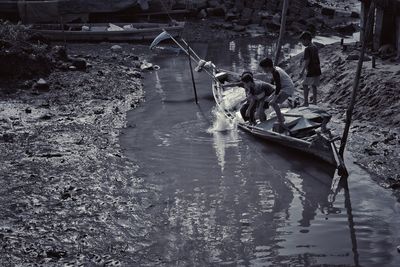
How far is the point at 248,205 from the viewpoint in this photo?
407 inches

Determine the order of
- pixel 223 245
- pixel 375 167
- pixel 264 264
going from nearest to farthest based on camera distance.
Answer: pixel 264 264 < pixel 223 245 < pixel 375 167

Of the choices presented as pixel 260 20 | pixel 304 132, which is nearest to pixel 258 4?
pixel 260 20

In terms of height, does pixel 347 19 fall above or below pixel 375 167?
above

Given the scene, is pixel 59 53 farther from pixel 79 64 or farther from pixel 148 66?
pixel 148 66

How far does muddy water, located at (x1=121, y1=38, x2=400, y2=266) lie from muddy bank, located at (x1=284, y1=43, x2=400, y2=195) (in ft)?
1.74

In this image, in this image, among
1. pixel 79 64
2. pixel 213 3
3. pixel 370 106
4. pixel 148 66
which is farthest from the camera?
pixel 213 3

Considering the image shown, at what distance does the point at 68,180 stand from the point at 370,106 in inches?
332

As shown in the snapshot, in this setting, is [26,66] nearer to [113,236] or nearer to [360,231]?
[113,236]

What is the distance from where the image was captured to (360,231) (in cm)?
923

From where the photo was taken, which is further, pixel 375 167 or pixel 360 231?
pixel 375 167

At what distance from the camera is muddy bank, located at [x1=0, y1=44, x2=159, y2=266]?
863cm

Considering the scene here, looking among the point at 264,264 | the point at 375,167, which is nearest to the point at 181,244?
the point at 264,264

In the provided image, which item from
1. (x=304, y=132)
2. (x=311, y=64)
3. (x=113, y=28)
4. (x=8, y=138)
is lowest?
(x=8, y=138)

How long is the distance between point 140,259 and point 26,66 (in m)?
13.6
